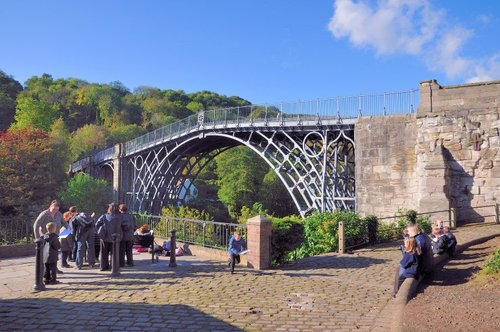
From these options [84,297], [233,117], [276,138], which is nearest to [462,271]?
[84,297]

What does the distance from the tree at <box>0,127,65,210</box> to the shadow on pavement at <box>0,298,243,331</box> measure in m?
24.6

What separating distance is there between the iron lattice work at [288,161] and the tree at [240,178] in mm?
5567

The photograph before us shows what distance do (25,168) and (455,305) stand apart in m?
30.4

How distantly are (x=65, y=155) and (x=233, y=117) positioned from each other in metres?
19.5

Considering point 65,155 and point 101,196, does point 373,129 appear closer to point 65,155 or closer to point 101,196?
point 101,196

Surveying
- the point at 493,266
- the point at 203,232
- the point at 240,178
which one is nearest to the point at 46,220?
the point at 203,232

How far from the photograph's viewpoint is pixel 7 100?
6312 centimetres

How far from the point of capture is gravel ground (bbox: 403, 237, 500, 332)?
5.18 metres

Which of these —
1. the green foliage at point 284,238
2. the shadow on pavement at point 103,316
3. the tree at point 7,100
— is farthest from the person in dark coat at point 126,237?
the tree at point 7,100

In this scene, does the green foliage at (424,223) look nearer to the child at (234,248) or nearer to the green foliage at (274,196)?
the child at (234,248)

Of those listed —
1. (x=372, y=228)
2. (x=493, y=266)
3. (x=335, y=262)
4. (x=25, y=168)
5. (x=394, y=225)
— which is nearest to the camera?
(x=493, y=266)

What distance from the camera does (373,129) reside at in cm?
1709

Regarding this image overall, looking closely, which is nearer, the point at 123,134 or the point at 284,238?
the point at 284,238

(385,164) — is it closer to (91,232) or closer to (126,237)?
(126,237)
